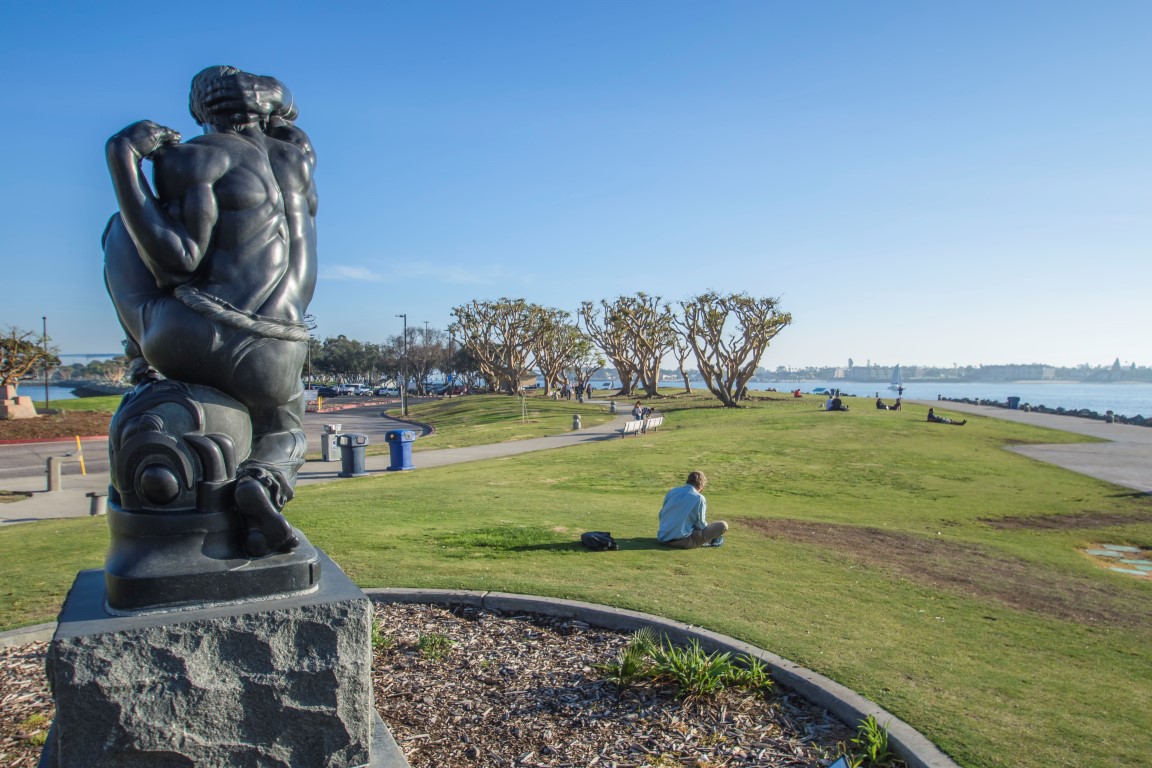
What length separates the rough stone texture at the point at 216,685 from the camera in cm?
300

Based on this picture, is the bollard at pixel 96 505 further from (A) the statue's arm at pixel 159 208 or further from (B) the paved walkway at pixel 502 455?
(A) the statue's arm at pixel 159 208

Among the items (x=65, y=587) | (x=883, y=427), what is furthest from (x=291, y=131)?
(x=883, y=427)

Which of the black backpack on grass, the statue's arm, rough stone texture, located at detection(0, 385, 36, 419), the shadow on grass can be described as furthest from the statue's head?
rough stone texture, located at detection(0, 385, 36, 419)

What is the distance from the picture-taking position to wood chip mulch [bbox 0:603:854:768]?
3.87m

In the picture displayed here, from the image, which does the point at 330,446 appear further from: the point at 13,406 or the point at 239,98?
the point at 13,406

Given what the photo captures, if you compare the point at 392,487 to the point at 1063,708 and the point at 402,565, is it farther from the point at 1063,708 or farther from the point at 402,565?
the point at 1063,708

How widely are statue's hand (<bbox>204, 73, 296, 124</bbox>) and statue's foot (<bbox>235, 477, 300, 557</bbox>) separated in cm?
210

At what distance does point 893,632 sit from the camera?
597 cm

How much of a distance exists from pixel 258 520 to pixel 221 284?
48.2 inches

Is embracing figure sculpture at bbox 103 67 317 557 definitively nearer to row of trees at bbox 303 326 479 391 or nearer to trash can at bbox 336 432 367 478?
trash can at bbox 336 432 367 478

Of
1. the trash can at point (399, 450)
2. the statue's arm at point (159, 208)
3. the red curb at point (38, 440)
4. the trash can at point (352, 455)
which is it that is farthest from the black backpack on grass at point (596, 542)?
the red curb at point (38, 440)

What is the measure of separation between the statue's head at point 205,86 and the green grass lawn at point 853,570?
401 centimetres

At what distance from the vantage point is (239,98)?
418 centimetres

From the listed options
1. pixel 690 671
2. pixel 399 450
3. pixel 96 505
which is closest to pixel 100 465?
pixel 399 450
